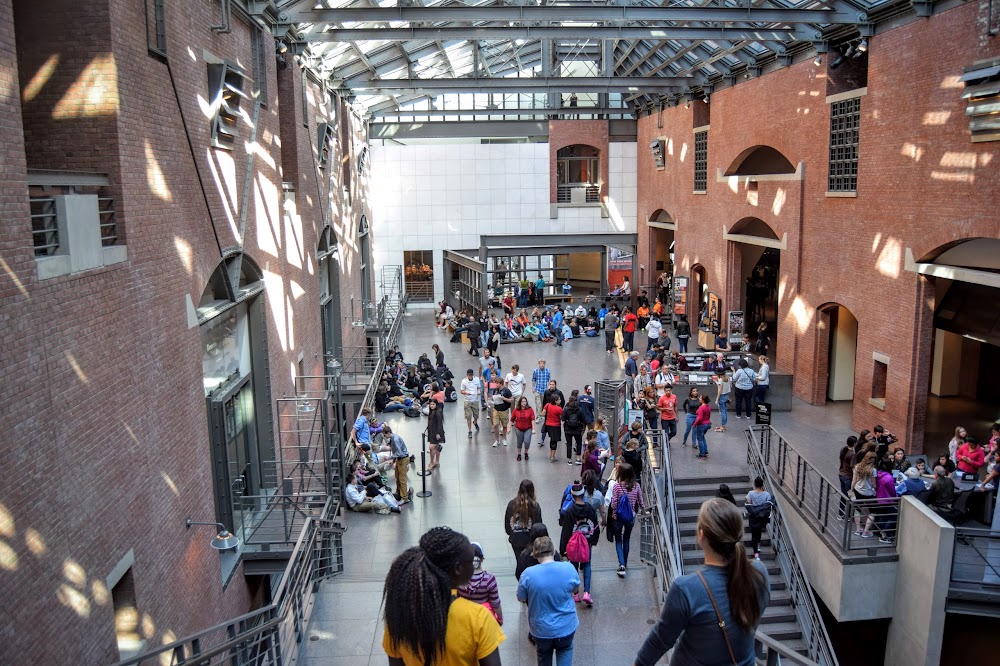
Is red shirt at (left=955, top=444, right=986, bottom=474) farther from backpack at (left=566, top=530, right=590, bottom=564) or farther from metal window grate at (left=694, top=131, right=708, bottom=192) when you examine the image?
metal window grate at (left=694, top=131, right=708, bottom=192)

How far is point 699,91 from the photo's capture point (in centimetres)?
2752

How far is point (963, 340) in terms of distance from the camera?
19.5 metres

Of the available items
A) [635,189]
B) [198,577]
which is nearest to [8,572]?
[198,577]

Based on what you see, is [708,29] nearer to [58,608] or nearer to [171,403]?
[171,403]

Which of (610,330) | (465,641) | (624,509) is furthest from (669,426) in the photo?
(465,641)

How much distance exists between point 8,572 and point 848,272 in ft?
54.4

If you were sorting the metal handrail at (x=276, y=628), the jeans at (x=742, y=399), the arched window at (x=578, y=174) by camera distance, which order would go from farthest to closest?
1. the arched window at (x=578, y=174)
2. the jeans at (x=742, y=399)
3. the metal handrail at (x=276, y=628)

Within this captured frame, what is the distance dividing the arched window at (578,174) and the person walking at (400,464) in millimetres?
25189

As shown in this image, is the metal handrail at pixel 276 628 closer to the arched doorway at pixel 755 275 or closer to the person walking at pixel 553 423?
the person walking at pixel 553 423

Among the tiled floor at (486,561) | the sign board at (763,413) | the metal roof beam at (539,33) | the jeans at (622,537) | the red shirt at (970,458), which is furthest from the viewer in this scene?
the metal roof beam at (539,33)

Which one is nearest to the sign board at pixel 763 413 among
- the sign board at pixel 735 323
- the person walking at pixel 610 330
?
the sign board at pixel 735 323

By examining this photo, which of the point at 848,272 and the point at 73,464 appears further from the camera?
the point at 848,272

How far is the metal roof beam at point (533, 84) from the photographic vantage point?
86.7 feet

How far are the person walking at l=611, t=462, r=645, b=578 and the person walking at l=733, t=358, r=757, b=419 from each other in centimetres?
777
